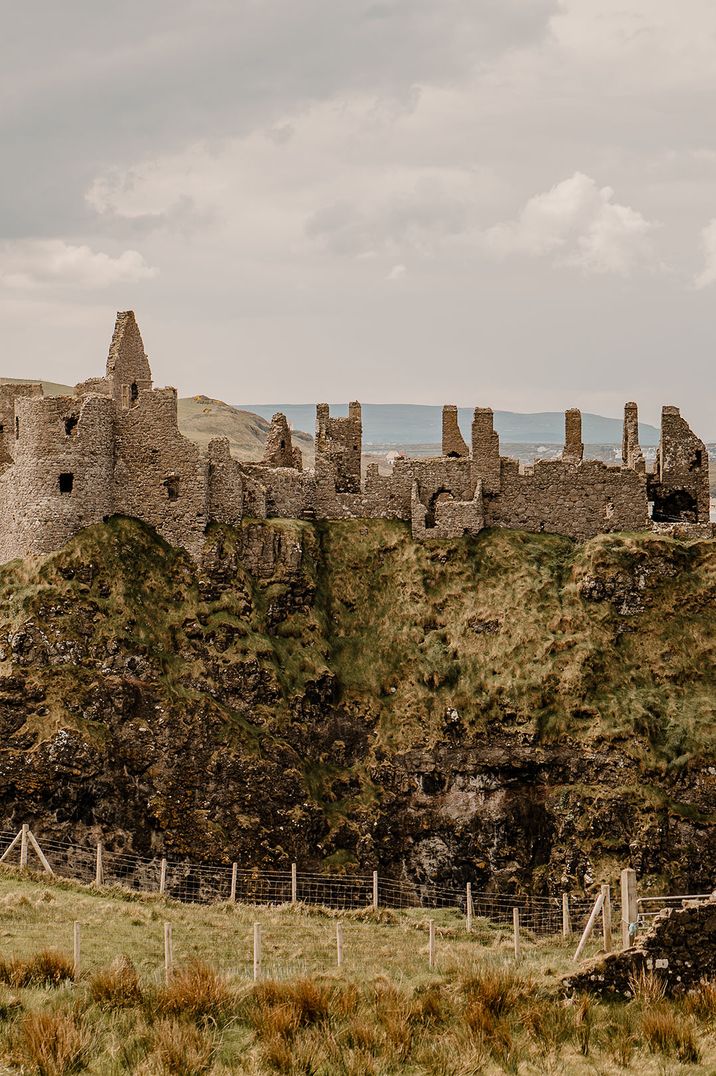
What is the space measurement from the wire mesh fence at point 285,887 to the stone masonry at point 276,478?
11.0m

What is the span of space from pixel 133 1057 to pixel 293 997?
3.08m

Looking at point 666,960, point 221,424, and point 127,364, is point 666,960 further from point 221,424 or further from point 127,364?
point 221,424

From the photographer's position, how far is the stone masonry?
136 ft

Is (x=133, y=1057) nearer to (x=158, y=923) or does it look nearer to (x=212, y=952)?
(x=212, y=952)

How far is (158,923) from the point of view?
27281 mm

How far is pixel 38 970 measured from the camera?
69.0 feet

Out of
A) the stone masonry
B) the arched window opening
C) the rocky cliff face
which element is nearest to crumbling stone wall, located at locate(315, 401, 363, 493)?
the stone masonry

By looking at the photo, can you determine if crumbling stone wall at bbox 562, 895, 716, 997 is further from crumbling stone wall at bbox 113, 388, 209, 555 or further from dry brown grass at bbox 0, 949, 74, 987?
crumbling stone wall at bbox 113, 388, 209, 555

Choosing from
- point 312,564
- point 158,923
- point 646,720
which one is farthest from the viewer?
point 312,564

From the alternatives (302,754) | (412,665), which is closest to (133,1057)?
(302,754)

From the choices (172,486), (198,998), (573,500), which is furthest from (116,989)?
(573,500)

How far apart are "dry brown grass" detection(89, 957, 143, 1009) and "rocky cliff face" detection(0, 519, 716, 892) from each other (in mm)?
16626

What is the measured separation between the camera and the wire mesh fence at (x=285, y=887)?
3591cm

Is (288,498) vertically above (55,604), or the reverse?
(288,498)
